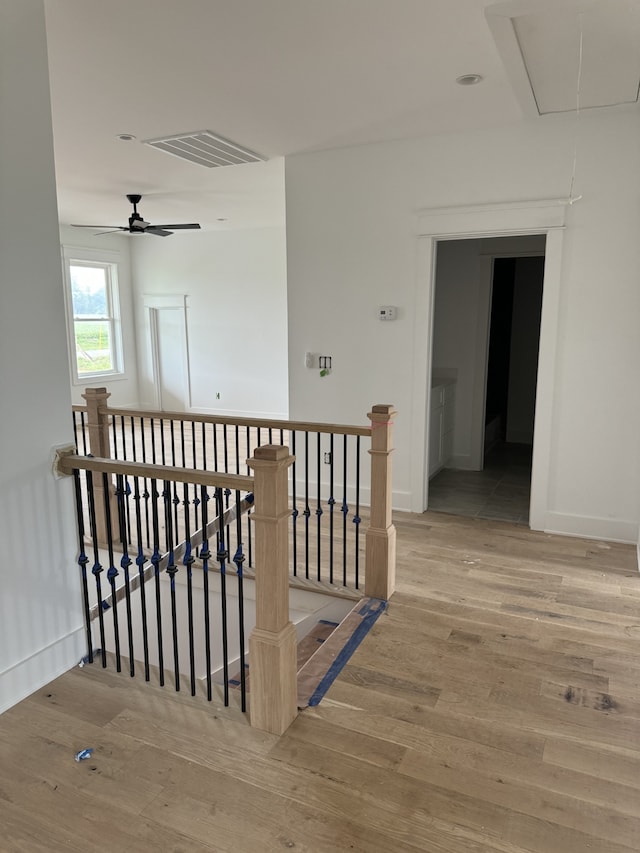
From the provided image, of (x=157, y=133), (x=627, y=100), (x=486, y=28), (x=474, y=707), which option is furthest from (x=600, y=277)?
(x=157, y=133)

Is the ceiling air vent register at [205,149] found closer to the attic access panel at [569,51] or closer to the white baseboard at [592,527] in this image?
the attic access panel at [569,51]

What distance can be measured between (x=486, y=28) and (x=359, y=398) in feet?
8.63

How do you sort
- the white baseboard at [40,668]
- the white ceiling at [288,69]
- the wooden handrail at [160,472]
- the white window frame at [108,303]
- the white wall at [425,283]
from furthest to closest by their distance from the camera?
1. the white window frame at [108,303]
2. the white wall at [425,283]
3. the white ceiling at [288,69]
4. the white baseboard at [40,668]
5. the wooden handrail at [160,472]

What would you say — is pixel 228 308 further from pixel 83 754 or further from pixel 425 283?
pixel 83 754

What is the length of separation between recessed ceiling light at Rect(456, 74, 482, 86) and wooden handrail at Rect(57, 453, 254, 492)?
99.5 inches

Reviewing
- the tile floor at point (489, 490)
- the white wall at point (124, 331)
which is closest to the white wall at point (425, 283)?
the tile floor at point (489, 490)

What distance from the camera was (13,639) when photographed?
2324 millimetres

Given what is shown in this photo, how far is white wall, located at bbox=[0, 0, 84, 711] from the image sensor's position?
221 centimetres

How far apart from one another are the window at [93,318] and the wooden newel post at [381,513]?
686cm

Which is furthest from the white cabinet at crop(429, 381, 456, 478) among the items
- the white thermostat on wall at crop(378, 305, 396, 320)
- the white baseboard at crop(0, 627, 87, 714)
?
the white baseboard at crop(0, 627, 87, 714)

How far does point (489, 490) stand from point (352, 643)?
2912 mm

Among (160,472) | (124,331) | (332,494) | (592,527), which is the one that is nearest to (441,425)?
(592,527)

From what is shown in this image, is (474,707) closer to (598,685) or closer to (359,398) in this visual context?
(598,685)

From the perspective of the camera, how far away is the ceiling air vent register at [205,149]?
13.6 ft
